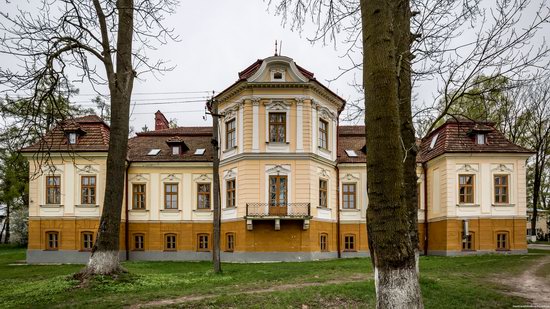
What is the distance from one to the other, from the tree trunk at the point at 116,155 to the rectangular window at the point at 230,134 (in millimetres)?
9759

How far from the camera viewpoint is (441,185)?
23594 millimetres

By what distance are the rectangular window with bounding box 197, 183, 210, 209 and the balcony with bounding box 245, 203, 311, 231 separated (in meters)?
4.23

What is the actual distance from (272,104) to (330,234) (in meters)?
7.85

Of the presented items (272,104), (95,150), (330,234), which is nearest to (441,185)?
(330,234)

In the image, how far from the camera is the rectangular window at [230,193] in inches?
895

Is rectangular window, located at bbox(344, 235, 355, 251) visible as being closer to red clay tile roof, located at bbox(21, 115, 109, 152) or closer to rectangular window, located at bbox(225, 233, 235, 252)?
rectangular window, located at bbox(225, 233, 235, 252)

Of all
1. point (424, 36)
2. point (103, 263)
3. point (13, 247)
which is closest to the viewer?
point (424, 36)

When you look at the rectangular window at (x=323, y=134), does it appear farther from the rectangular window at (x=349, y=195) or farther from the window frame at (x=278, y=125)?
the rectangular window at (x=349, y=195)

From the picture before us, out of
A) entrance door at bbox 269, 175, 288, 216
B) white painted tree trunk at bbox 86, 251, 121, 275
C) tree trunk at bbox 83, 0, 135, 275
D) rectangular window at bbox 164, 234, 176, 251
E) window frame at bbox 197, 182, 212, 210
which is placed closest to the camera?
white painted tree trunk at bbox 86, 251, 121, 275

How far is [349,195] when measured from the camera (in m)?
24.9

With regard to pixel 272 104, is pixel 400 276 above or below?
below

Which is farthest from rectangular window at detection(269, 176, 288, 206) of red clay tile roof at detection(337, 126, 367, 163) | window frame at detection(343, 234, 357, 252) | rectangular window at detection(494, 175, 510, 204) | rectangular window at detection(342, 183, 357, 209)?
rectangular window at detection(494, 175, 510, 204)

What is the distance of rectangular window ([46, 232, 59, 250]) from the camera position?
76.8 feet

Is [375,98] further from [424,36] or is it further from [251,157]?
[251,157]
